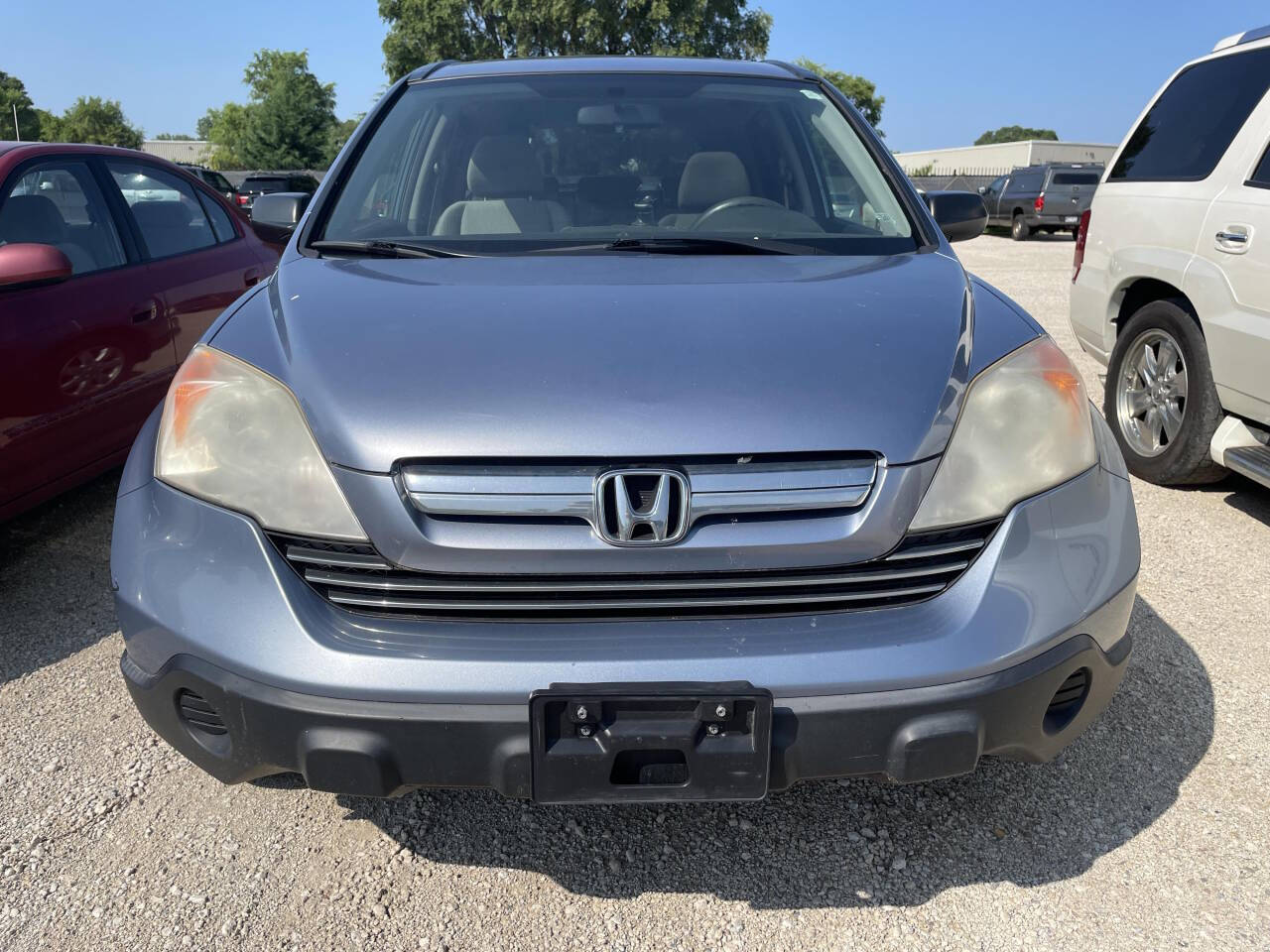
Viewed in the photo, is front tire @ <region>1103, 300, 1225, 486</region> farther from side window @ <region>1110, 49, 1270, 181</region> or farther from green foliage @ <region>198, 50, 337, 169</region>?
green foliage @ <region>198, 50, 337, 169</region>

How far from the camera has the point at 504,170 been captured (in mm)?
2709

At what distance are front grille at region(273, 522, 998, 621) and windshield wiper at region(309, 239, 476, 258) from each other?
2.98 feet

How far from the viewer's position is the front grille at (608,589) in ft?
5.26

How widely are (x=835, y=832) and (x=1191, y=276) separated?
2996 millimetres

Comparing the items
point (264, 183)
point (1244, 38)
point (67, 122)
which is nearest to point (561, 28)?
point (264, 183)

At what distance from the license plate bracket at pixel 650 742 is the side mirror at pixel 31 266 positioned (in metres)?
2.64

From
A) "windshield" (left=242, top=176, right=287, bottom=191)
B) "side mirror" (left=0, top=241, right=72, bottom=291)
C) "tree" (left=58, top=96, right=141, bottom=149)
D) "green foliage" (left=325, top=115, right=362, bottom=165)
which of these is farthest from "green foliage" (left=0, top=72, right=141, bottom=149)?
"side mirror" (left=0, top=241, right=72, bottom=291)

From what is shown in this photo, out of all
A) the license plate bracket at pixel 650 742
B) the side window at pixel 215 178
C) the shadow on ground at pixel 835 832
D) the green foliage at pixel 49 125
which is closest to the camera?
the license plate bracket at pixel 650 742

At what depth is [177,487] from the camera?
1747 millimetres

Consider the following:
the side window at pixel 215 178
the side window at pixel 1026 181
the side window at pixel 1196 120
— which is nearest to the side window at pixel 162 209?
the side window at pixel 1196 120

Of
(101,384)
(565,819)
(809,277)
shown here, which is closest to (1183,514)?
(809,277)

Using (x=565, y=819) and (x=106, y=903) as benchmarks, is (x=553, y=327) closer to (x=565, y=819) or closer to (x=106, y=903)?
(x=565, y=819)

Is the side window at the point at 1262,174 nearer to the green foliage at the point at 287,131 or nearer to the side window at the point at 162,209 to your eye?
the side window at the point at 162,209

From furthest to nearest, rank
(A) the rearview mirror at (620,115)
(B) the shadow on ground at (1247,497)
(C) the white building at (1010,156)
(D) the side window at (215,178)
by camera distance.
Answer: (C) the white building at (1010,156) < (D) the side window at (215,178) < (B) the shadow on ground at (1247,497) < (A) the rearview mirror at (620,115)
